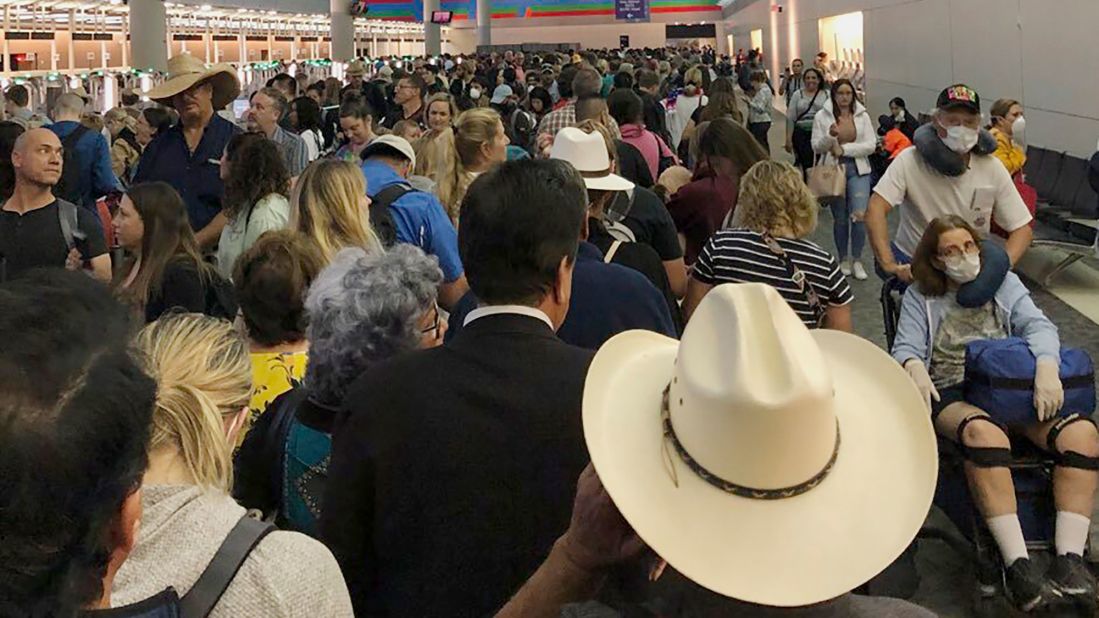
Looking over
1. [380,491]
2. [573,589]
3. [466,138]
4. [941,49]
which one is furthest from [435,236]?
[941,49]

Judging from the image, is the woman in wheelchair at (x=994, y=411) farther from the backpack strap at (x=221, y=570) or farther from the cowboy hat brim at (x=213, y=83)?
the cowboy hat brim at (x=213, y=83)

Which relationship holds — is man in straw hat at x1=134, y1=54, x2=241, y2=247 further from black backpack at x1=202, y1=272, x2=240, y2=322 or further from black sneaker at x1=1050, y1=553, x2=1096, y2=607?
black sneaker at x1=1050, y1=553, x2=1096, y2=607

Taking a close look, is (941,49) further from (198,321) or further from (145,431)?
(145,431)

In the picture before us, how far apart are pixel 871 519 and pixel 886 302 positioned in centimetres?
360

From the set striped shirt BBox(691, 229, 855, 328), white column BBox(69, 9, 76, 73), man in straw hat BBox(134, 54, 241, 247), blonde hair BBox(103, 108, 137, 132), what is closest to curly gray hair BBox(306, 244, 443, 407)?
striped shirt BBox(691, 229, 855, 328)

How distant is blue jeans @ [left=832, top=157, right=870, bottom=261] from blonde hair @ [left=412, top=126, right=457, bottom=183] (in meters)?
3.60

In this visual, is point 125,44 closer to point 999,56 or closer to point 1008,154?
point 999,56

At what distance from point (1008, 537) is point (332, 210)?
2559 mm

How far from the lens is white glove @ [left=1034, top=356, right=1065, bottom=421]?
371cm

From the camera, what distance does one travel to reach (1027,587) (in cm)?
354

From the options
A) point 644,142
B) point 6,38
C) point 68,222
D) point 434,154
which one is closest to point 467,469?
point 68,222

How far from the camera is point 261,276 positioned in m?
2.86

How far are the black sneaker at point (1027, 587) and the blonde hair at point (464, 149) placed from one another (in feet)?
8.56

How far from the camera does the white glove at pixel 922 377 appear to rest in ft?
12.5
